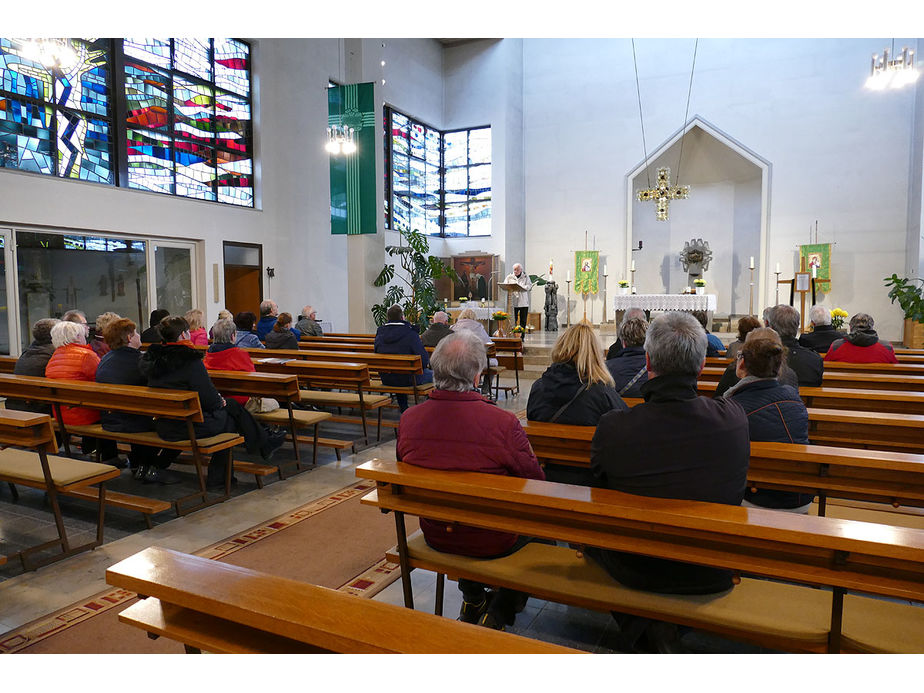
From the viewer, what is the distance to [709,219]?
1523 cm

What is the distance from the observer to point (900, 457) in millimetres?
2328

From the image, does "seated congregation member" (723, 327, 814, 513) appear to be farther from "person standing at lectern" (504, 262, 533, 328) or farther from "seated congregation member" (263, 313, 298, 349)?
"person standing at lectern" (504, 262, 533, 328)

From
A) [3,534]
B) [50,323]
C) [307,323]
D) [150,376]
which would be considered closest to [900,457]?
[150,376]

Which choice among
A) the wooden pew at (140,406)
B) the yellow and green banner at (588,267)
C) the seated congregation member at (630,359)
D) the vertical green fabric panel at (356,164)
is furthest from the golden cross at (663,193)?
the wooden pew at (140,406)

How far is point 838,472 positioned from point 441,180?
50.5ft

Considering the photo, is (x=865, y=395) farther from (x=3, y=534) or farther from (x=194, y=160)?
(x=194, y=160)

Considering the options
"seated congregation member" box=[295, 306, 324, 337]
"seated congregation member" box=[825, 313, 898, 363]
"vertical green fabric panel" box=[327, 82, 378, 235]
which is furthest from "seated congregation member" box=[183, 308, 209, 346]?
"seated congregation member" box=[825, 313, 898, 363]

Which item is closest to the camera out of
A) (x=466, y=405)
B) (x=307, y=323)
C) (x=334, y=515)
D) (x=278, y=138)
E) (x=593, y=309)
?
(x=466, y=405)

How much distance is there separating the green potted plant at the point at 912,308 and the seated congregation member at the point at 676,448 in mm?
10052

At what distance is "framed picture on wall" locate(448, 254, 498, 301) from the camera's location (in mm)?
15617

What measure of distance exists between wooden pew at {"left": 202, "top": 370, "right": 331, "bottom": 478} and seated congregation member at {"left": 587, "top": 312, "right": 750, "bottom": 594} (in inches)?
111

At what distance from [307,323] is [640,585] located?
7.41 m

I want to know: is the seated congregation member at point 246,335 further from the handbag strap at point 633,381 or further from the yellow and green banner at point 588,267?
the yellow and green banner at point 588,267

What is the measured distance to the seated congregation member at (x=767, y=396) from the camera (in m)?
2.50
